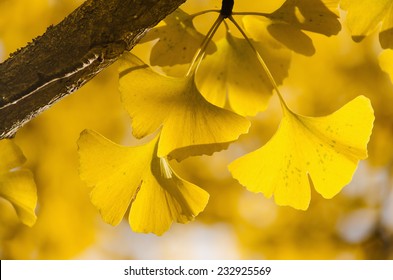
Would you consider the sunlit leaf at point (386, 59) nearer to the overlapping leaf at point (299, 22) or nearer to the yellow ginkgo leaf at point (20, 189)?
the overlapping leaf at point (299, 22)

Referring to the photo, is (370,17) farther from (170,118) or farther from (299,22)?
(170,118)

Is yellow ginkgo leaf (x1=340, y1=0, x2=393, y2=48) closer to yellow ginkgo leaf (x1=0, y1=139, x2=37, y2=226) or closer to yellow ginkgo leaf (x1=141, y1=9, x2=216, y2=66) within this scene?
yellow ginkgo leaf (x1=141, y1=9, x2=216, y2=66)

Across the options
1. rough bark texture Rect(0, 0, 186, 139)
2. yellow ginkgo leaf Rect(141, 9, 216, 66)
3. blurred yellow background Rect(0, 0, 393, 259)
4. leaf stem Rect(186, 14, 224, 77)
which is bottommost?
blurred yellow background Rect(0, 0, 393, 259)

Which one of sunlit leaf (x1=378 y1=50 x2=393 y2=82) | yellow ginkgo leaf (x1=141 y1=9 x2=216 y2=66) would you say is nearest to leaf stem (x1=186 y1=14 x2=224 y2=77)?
yellow ginkgo leaf (x1=141 y1=9 x2=216 y2=66)

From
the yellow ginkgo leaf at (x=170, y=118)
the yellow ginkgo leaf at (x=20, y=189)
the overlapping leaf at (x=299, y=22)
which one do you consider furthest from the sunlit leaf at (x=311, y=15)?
the yellow ginkgo leaf at (x=20, y=189)

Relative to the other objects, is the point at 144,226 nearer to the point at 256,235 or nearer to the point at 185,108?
the point at 185,108
